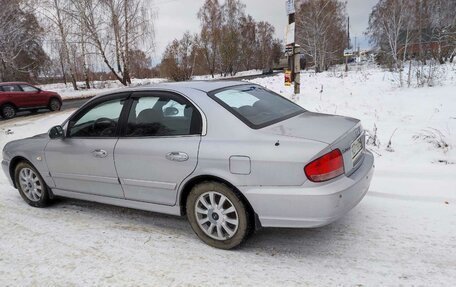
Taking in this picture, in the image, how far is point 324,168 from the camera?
9.63 feet

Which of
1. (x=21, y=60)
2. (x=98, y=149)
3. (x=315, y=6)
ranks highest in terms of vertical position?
(x=315, y=6)

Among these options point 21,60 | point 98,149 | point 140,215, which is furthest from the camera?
point 21,60

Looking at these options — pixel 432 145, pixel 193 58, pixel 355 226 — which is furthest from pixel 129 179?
pixel 193 58

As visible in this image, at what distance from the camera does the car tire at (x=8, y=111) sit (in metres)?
15.9

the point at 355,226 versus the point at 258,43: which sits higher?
the point at 258,43

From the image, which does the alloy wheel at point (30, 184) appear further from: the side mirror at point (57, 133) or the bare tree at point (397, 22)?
the bare tree at point (397, 22)

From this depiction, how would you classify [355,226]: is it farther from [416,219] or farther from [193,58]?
[193,58]

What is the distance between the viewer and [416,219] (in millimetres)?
3764

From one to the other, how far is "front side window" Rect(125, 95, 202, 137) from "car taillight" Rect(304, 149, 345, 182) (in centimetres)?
108

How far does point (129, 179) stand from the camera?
12.4 feet

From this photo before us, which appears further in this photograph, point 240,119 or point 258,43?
point 258,43

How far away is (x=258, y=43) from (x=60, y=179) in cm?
6349

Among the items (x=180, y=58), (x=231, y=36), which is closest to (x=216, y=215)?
(x=180, y=58)

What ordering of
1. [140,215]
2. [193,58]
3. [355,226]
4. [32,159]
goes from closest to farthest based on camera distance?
1. [355,226]
2. [140,215]
3. [32,159]
4. [193,58]
